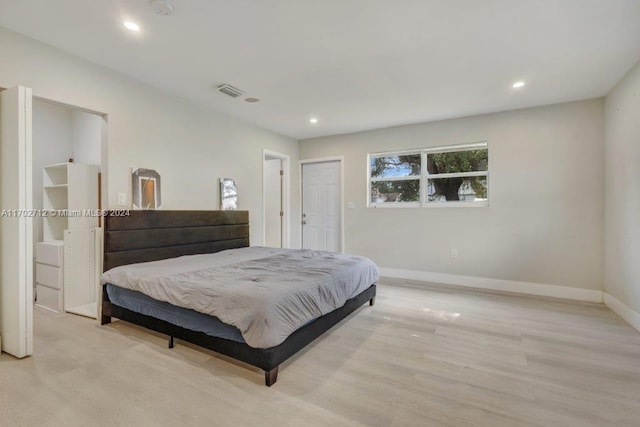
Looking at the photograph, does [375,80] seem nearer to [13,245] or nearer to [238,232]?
[238,232]

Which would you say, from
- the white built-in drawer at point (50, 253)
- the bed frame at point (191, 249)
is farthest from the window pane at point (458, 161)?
the white built-in drawer at point (50, 253)

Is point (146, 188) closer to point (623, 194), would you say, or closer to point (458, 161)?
point (458, 161)

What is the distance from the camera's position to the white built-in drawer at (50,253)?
3211 mm

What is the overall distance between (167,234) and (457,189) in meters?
4.08

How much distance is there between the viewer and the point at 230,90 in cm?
341

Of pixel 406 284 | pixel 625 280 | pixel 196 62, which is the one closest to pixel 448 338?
pixel 406 284

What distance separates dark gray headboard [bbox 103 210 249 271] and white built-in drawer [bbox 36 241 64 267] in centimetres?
89

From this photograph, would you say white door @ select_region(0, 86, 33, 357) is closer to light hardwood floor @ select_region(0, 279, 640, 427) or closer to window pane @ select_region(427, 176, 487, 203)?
light hardwood floor @ select_region(0, 279, 640, 427)

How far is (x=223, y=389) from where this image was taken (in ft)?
6.09

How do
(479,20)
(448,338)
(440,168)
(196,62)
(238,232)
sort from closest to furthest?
(479,20)
(448,338)
(196,62)
(238,232)
(440,168)

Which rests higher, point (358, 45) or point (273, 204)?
point (358, 45)

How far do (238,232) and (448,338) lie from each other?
302cm

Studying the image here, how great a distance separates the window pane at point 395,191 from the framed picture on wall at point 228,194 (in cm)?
236

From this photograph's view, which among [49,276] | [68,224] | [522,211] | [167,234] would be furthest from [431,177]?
[49,276]
